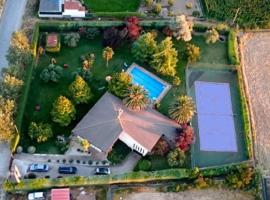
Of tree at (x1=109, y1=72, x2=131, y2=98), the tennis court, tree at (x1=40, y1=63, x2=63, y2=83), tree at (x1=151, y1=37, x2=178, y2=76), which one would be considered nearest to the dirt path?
the tennis court

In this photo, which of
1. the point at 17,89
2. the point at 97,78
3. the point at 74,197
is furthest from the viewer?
the point at 97,78

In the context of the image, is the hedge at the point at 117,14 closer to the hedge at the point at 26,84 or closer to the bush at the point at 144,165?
the hedge at the point at 26,84

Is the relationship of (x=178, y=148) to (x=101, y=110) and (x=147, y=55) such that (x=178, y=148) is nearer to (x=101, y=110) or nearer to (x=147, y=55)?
(x=101, y=110)

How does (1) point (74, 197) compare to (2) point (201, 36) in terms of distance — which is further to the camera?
(2) point (201, 36)

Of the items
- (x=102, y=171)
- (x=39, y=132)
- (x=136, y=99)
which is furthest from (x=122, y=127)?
(x=39, y=132)

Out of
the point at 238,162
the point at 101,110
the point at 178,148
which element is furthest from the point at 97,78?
the point at 238,162

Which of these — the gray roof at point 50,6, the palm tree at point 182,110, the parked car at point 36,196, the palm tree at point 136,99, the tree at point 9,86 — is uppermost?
the gray roof at point 50,6

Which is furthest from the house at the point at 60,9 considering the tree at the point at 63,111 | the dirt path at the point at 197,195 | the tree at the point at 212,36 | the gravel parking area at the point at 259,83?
the dirt path at the point at 197,195
